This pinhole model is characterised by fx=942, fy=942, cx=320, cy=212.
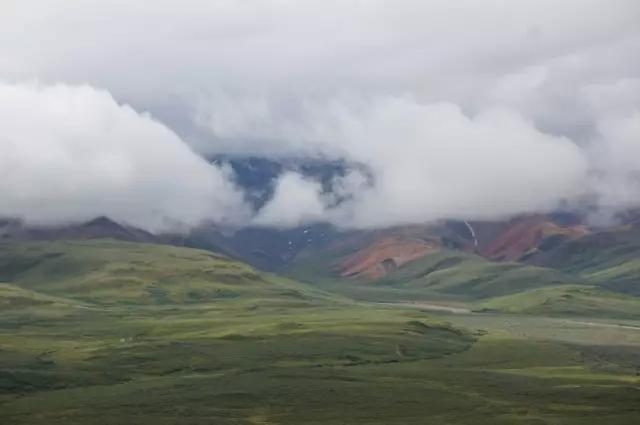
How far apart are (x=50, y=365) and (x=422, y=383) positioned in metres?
74.2

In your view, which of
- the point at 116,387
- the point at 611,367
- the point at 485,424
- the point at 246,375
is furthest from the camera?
the point at 611,367

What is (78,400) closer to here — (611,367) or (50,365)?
(50,365)

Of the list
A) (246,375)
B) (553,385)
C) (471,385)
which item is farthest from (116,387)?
(553,385)

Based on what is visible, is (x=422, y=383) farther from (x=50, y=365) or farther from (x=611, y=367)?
(x=50, y=365)

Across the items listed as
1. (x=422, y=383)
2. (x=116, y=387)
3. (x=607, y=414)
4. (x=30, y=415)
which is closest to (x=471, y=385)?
(x=422, y=383)

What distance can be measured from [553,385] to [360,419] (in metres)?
45.5

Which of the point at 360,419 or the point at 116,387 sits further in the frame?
the point at 116,387

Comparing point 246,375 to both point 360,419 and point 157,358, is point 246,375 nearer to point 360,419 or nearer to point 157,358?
point 157,358

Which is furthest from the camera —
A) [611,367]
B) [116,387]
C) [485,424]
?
[611,367]

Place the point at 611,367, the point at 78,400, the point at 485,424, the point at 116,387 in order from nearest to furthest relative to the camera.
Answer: the point at 485,424 < the point at 78,400 < the point at 116,387 < the point at 611,367

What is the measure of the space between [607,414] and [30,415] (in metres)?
86.6

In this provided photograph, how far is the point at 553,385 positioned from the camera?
168m

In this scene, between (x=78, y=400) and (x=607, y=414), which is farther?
(x=78, y=400)

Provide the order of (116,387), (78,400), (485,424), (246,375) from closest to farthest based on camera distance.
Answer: (485,424), (78,400), (116,387), (246,375)
